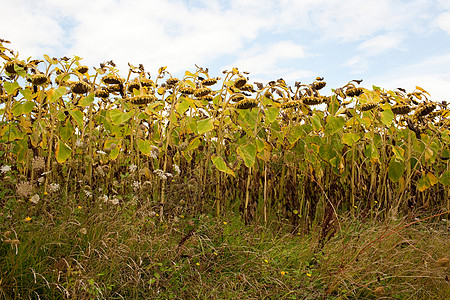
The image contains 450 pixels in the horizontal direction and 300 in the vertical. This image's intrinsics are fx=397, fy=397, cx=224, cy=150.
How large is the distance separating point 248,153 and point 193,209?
59 centimetres

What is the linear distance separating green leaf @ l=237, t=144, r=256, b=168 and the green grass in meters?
0.44

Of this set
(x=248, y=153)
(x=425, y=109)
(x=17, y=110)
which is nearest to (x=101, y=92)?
(x=17, y=110)

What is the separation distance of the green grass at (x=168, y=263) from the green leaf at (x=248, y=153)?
44cm

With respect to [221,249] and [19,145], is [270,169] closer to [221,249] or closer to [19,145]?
[221,249]

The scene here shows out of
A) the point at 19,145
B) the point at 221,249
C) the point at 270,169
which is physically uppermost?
the point at 19,145

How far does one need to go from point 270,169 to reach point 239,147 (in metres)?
0.89

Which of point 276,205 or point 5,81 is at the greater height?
point 5,81

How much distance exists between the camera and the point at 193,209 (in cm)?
279

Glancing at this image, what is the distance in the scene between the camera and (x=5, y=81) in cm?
260

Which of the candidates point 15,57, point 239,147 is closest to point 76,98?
point 15,57

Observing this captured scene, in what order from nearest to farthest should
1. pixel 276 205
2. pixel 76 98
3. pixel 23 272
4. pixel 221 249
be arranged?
pixel 23 272 < pixel 221 249 < pixel 76 98 < pixel 276 205

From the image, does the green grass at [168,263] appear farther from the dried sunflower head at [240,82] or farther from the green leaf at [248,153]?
the dried sunflower head at [240,82]

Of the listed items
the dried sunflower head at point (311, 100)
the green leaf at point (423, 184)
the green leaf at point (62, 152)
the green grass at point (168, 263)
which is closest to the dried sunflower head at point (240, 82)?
the dried sunflower head at point (311, 100)

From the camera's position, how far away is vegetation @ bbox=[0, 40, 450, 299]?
1.98m
